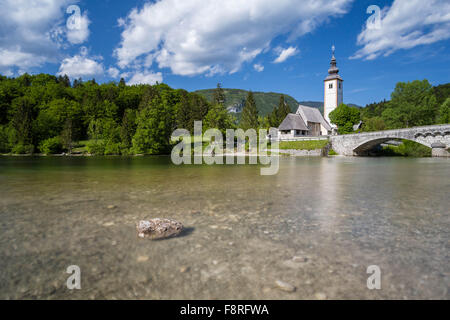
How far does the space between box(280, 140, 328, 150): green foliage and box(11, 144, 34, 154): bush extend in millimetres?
64865

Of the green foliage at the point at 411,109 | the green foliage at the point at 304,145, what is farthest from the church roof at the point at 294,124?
the green foliage at the point at 411,109

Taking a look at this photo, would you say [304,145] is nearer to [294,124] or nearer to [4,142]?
[294,124]

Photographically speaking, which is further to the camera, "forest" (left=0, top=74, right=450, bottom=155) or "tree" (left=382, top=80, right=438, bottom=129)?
"tree" (left=382, top=80, right=438, bottom=129)

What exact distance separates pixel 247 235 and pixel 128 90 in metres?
105

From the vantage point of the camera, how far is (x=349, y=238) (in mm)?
4266

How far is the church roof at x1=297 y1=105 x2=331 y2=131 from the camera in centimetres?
7406

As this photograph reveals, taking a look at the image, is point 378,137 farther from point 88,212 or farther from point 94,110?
point 94,110

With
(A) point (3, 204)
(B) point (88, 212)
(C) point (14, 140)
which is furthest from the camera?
(C) point (14, 140)

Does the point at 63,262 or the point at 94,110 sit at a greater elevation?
the point at 94,110

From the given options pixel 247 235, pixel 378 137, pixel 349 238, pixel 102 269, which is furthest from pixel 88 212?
pixel 378 137

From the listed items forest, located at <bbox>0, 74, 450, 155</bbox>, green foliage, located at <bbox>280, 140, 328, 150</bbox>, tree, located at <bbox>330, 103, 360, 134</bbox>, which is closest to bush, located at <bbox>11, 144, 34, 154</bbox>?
forest, located at <bbox>0, 74, 450, 155</bbox>

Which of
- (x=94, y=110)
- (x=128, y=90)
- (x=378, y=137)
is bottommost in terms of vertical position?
(x=378, y=137)

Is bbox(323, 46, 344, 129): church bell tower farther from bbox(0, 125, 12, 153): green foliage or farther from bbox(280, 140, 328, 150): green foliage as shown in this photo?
bbox(0, 125, 12, 153): green foliage

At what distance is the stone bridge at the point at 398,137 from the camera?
3719 centimetres
